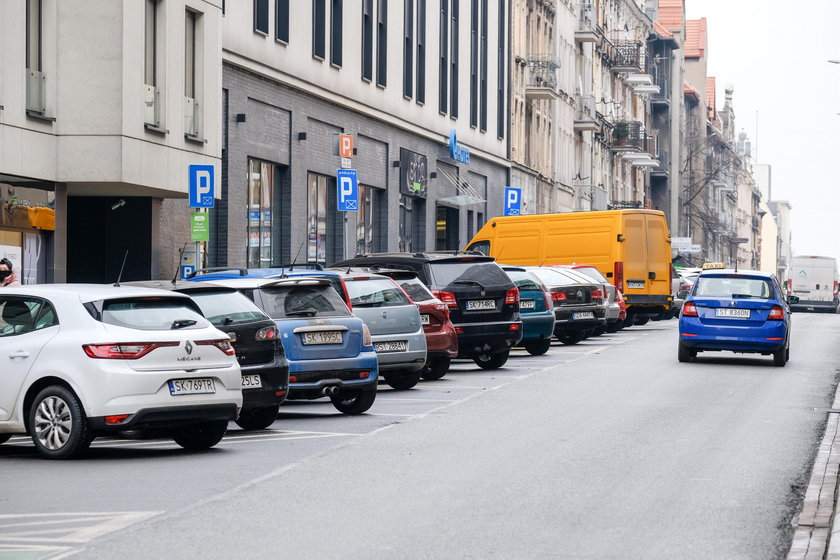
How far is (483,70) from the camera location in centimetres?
5362

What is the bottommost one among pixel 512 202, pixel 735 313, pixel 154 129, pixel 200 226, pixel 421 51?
pixel 735 313

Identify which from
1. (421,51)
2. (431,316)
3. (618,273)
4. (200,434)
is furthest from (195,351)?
(421,51)

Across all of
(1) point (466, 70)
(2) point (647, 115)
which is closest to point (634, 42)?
(2) point (647, 115)

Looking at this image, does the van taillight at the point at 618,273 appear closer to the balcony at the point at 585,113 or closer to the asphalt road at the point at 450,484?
the asphalt road at the point at 450,484

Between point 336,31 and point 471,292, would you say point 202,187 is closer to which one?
point 471,292

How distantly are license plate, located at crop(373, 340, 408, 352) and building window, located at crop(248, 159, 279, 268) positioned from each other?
1366 cm

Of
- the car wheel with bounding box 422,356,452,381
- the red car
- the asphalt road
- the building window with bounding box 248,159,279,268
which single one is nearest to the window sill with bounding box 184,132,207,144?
the building window with bounding box 248,159,279,268

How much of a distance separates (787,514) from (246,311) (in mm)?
6109

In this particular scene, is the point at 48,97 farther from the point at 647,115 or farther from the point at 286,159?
the point at 647,115

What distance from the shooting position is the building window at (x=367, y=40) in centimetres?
3950

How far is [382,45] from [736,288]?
741 inches

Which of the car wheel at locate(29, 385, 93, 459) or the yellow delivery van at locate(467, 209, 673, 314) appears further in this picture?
the yellow delivery van at locate(467, 209, 673, 314)

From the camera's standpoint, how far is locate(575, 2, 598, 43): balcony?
71500mm

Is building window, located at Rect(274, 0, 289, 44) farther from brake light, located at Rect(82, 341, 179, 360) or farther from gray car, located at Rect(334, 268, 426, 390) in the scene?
brake light, located at Rect(82, 341, 179, 360)
